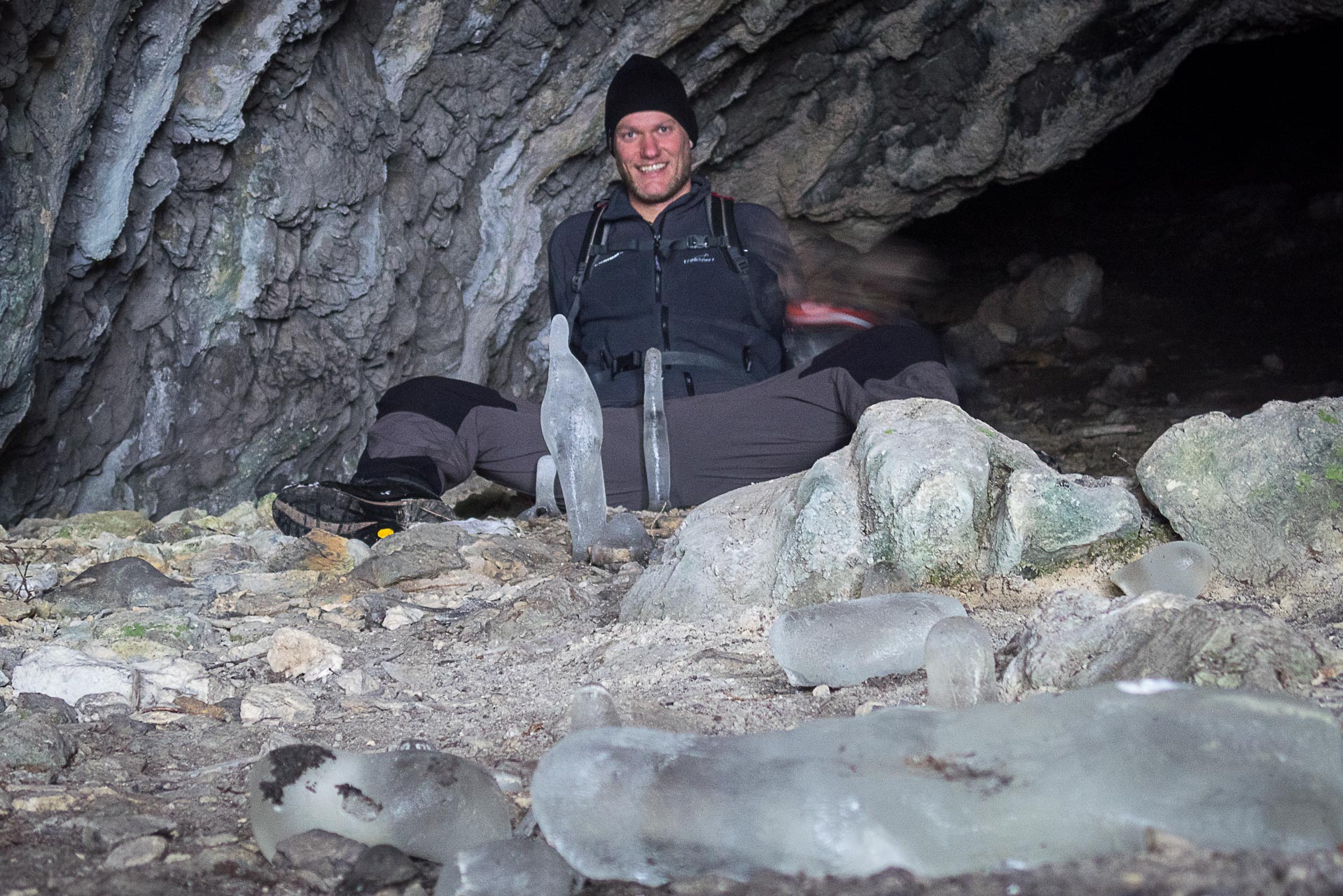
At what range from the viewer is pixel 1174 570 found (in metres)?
1.79

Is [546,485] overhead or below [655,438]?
below

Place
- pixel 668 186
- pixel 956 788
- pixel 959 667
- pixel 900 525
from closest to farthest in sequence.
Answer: pixel 956 788, pixel 959 667, pixel 900 525, pixel 668 186

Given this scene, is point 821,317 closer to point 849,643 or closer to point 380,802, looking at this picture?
point 849,643

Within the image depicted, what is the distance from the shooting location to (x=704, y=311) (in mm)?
4332

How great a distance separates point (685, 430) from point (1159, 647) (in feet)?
9.01

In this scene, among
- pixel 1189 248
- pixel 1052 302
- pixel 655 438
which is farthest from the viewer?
pixel 1189 248

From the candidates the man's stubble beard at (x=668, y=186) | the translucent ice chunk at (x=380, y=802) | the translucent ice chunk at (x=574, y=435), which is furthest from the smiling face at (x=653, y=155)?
the translucent ice chunk at (x=380, y=802)

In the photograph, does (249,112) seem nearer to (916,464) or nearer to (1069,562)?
(916,464)

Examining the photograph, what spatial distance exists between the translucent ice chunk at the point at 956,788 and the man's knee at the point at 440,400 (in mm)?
3046

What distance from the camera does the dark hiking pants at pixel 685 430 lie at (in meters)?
3.86

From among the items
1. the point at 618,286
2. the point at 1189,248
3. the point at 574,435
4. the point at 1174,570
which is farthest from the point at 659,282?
the point at 1189,248

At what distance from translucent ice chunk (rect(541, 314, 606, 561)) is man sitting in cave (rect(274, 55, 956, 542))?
52 cm

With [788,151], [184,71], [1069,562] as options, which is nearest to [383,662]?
[1069,562]

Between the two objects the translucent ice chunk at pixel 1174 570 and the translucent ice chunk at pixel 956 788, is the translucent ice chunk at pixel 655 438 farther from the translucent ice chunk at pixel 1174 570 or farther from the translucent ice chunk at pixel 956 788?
the translucent ice chunk at pixel 956 788
